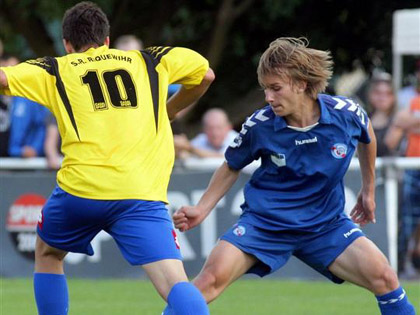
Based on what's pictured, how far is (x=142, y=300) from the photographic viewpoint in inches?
369

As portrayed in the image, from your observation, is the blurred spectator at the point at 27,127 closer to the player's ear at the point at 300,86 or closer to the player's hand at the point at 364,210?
the player's hand at the point at 364,210

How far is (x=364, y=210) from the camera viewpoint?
675cm

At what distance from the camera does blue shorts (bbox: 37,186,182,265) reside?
5809 millimetres

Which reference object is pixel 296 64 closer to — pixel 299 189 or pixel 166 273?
pixel 299 189

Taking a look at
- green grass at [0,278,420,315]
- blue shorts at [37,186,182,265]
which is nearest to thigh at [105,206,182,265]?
blue shorts at [37,186,182,265]

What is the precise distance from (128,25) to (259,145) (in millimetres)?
11323

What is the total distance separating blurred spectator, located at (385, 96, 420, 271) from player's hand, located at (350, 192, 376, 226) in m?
4.12

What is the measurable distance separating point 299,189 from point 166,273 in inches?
42.9

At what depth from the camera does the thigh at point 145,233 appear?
19.0 ft

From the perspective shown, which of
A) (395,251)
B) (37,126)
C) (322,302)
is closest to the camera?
(322,302)

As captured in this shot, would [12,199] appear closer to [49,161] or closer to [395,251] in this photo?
[49,161]

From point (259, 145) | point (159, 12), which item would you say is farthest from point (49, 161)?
point (159, 12)

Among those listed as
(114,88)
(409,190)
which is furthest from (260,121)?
(409,190)

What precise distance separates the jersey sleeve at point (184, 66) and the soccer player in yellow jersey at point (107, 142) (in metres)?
0.07
